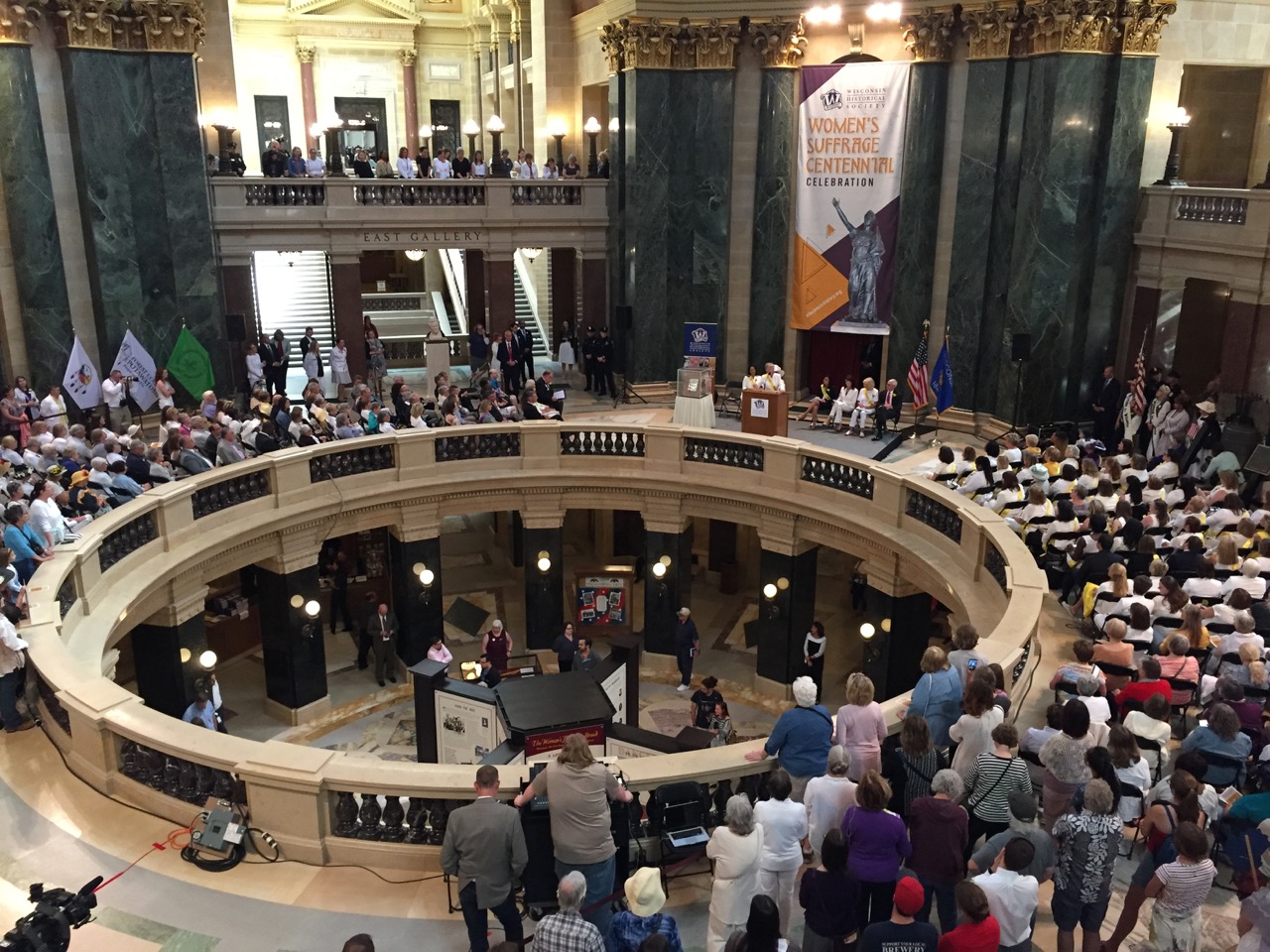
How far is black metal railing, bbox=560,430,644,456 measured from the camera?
19094mm

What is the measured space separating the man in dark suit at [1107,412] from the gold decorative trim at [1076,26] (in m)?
5.80

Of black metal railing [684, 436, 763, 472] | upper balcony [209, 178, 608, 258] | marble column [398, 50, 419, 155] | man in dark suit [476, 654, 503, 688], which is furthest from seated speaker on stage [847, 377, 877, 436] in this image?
marble column [398, 50, 419, 155]

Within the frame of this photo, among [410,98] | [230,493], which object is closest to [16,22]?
[230,493]

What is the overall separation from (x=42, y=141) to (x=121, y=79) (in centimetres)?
188

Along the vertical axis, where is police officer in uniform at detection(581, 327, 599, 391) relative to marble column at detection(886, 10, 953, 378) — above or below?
below

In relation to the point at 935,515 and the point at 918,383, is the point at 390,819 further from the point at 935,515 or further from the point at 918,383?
the point at 918,383

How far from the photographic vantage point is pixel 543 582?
65.3 feet

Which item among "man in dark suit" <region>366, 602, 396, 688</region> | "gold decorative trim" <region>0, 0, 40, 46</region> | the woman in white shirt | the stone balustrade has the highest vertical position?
"gold decorative trim" <region>0, 0, 40, 46</region>

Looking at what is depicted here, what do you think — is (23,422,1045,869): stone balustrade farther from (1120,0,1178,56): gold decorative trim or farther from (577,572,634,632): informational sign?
(1120,0,1178,56): gold decorative trim

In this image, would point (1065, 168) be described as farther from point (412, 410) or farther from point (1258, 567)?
point (412, 410)

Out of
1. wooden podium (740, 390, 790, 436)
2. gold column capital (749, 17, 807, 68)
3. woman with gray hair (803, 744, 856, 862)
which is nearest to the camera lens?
woman with gray hair (803, 744, 856, 862)

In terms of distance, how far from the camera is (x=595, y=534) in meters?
23.4

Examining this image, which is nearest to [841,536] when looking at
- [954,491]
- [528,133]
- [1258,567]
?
[954,491]

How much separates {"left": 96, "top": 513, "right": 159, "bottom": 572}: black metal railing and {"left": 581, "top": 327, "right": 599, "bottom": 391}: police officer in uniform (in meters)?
12.1
